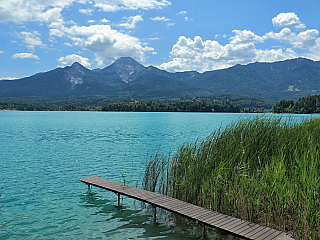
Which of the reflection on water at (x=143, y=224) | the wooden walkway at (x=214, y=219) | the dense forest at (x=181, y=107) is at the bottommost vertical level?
the reflection on water at (x=143, y=224)

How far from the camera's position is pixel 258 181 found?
20.7 ft

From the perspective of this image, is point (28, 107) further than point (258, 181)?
Yes

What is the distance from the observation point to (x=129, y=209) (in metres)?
8.43

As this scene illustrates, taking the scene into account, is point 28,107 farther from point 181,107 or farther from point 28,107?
point 181,107

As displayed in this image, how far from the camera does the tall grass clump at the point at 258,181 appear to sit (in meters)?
5.20

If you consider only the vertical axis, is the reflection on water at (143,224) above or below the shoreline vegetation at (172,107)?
below

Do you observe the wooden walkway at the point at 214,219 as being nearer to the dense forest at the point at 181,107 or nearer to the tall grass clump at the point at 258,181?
the tall grass clump at the point at 258,181

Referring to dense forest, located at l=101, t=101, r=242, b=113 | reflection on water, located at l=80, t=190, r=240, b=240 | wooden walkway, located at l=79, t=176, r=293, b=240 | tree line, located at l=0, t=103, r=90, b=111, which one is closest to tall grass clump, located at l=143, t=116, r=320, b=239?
wooden walkway, located at l=79, t=176, r=293, b=240

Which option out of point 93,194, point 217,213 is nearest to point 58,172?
point 93,194

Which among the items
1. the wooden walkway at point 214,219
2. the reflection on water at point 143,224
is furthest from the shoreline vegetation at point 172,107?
the wooden walkway at point 214,219

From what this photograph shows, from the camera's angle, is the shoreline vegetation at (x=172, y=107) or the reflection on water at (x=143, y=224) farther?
the shoreline vegetation at (x=172, y=107)

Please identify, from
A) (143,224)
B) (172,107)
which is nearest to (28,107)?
(172,107)

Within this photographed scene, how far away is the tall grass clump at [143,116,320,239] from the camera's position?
5.20 metres

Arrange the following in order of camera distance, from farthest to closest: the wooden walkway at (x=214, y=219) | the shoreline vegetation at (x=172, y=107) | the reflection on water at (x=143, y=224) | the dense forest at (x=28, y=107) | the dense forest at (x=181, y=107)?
1. the dense forest at (x=28, y=107)
2. the shoreline vegetation at (x=172, y=107)
3. the dense forest at (x=181, y=107)
4. the reflection on water at (x=143, y=224)
5. the wooden walkway at (x=214, y=219)
